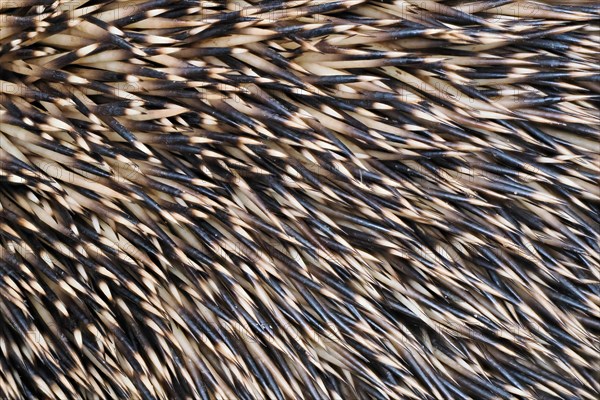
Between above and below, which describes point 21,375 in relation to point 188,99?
below

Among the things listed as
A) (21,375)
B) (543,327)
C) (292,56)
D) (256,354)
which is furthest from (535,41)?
(21,375)

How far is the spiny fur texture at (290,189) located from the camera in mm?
1679

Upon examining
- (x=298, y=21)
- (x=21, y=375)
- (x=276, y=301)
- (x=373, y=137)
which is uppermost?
(x=298, y=21)

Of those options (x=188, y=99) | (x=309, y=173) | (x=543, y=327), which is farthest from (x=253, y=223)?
(x=543, y=327)

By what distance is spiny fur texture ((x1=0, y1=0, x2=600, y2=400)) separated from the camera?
1679 millimetres

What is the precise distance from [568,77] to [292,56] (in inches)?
22.8

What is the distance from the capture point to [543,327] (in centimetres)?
184

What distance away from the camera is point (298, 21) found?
1698 mm

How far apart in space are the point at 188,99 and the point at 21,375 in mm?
768

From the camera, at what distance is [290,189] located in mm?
1744

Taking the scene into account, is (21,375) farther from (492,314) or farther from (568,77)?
(568,77)

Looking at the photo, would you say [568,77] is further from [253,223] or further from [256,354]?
[256,354]

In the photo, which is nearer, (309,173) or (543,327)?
(309,173)

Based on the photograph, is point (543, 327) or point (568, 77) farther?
point (543, 327)
